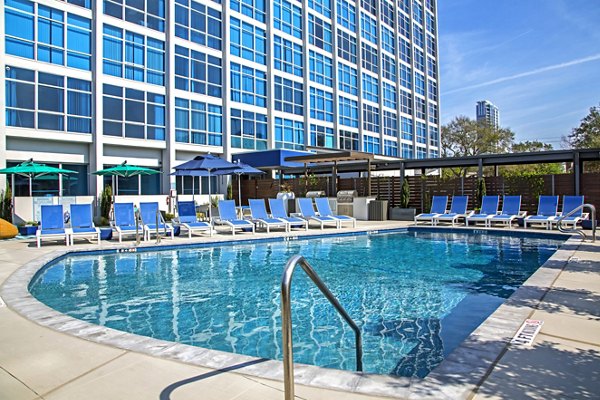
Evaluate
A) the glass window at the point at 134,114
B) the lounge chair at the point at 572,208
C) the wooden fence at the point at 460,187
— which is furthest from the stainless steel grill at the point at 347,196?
the glass window at the point at 134,114

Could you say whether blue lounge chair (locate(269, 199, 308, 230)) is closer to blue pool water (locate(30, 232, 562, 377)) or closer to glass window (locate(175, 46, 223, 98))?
blue pool water (locate(30, 232, 562, 377))

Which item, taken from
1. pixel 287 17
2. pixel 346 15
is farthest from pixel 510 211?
pixel 346 15

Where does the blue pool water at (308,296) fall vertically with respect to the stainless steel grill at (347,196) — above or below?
below

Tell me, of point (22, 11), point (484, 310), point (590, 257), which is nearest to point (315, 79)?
point (22, 11)

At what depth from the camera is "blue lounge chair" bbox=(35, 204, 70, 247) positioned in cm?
1091

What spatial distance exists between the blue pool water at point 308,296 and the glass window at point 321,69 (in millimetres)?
25215

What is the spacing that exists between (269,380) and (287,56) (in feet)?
101

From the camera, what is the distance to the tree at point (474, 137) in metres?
47.6

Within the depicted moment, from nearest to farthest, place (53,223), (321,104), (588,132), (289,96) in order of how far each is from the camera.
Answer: (53,223)
(289,96)
(321,104)
(588,132)

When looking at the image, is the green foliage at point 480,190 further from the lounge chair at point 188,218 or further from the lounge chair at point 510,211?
the lounge chair at point 188,218

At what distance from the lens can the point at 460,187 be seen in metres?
18.7

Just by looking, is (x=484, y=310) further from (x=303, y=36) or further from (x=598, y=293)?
(x=303, y=36)

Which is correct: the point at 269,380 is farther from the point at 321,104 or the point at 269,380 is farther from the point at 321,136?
the point at 321,104

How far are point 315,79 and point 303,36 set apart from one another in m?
3.36
